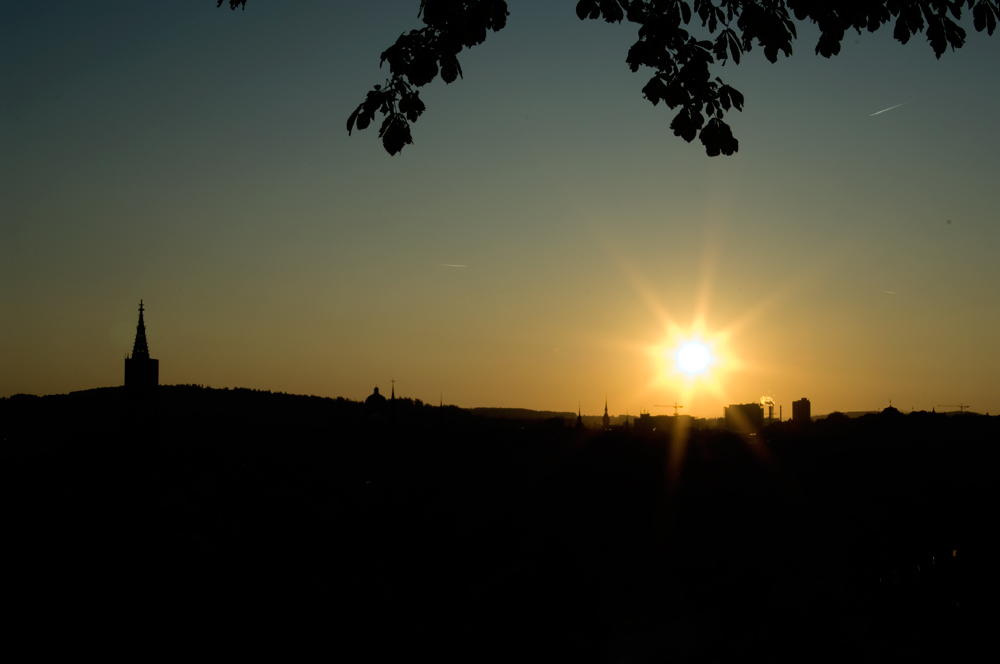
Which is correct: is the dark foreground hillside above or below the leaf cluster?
below

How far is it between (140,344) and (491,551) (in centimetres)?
3755

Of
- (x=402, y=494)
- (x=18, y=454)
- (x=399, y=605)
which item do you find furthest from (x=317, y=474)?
(x=399, y=605)

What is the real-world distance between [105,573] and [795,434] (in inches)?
4453

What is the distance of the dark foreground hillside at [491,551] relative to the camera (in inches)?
2226

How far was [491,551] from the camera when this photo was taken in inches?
2950

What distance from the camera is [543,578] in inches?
2537

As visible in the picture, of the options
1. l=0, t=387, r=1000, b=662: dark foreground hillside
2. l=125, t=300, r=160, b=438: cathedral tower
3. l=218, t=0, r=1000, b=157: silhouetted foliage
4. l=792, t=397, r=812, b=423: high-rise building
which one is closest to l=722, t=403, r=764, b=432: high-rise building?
l=792, t=397, r=812, b=423: high-rise building

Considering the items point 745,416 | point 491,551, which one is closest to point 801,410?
point 745,416

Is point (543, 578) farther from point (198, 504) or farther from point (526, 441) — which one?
point (526, 441)

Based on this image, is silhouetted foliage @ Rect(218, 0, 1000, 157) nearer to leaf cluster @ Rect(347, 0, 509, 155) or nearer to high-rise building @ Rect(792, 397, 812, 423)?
leaf cluster @ Rect(347, 0, 509, 155)

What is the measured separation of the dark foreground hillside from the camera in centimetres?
5653

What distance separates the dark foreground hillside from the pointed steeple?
1136cm

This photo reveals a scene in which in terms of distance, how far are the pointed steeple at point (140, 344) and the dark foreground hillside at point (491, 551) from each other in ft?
37.3

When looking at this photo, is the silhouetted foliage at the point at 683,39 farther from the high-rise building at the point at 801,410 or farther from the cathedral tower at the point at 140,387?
the high-rise building at the point at 801,410
